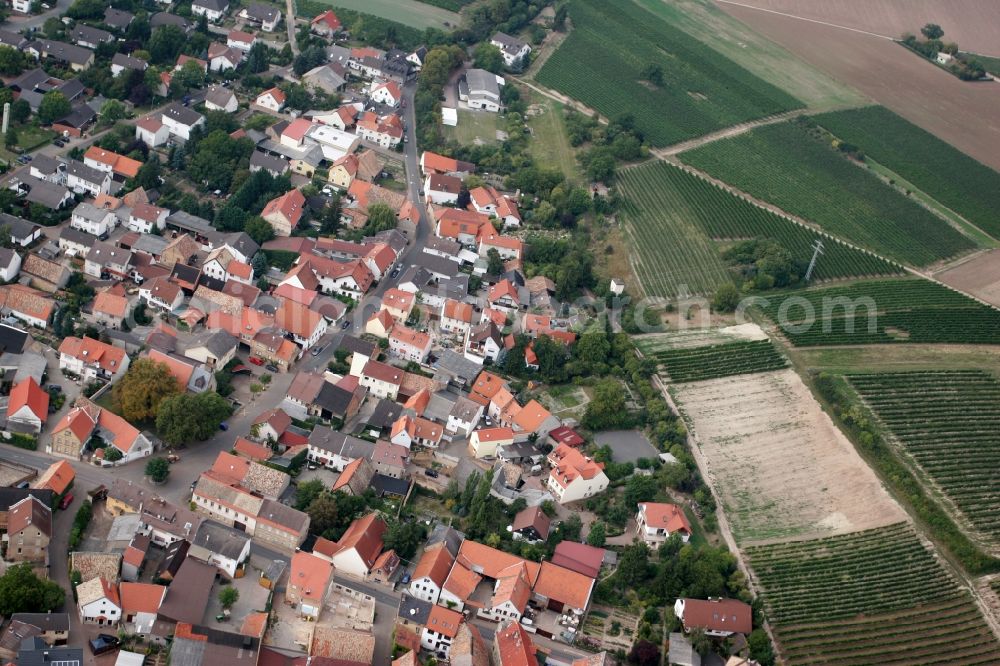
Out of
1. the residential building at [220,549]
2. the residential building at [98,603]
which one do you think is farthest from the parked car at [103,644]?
the residential building at [220,549]

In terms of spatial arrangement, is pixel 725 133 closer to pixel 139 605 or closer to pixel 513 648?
pixel 513 648

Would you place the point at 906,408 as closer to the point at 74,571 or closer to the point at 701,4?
the point at 74,571

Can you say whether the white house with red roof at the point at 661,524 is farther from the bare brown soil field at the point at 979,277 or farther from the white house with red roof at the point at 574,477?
the bare brown soil field at the point at 979,277

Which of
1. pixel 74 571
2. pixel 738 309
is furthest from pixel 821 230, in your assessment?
pixel 74 571

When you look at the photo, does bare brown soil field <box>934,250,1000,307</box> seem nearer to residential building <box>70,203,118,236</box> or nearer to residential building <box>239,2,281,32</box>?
residential building <box>70,203,118,236</box>

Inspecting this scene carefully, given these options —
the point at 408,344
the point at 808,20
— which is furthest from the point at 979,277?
the point at 808,20
